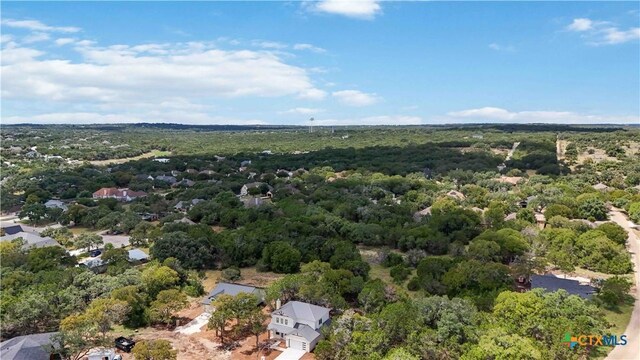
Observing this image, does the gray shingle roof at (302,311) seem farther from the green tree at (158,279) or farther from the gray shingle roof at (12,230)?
the gray shingle roof at (12,230)

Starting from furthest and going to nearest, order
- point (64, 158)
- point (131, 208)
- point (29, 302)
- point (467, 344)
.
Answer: point (64, 158) < point (131, 208) < point (29, 302) < point (467, 344)

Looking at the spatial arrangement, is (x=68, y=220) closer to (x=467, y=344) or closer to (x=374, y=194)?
(x=374, y=194)

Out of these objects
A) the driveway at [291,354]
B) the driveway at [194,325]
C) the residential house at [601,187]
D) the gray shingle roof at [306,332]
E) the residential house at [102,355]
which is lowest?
the driveway at [194,325]

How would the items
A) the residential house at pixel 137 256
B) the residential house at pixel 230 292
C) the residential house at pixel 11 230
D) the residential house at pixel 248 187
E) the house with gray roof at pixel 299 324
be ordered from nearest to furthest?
the house with gray roof at pixel 299 324 < the residential house at pixel 230 292 < the residential house at pixel 137 256 < the residential house at pixel 11 230 < the residential house at pixel 248 187

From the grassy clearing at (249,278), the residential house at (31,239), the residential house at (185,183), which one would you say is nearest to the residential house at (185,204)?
the residential house at (31,239)

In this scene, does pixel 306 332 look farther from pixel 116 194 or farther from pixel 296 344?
pixel 116 194

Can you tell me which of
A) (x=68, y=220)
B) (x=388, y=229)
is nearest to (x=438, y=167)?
(x=388, y=229)

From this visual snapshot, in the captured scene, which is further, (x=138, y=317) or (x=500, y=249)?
(x=500, y=249)
